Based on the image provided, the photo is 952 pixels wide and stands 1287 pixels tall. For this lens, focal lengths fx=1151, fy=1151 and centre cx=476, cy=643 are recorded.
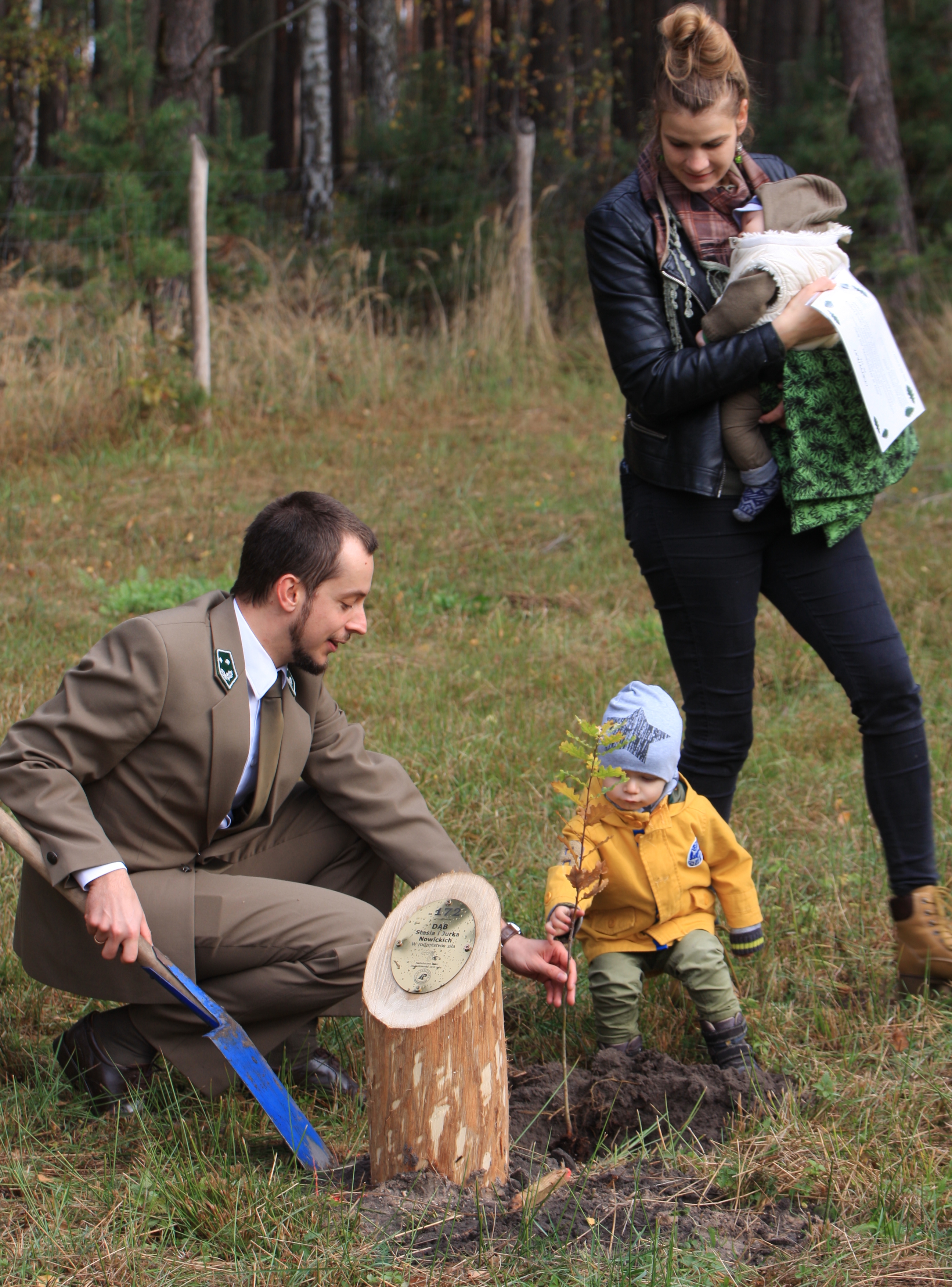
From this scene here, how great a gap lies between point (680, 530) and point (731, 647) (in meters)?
0.31

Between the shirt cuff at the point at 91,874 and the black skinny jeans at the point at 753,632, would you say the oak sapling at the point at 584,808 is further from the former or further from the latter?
the shirt cuff at the point at 91,874

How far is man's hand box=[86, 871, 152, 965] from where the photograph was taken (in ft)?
7.13

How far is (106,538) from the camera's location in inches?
255

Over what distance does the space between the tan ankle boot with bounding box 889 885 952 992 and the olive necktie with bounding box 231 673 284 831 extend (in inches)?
61.8

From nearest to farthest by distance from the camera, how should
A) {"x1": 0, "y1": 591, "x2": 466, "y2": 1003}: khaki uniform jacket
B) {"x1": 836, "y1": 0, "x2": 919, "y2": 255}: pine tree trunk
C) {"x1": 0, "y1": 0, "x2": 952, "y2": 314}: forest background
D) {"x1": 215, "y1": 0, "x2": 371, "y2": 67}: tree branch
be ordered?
1. {"x1": 0, "y1": 591, "x2": 466, "y2": 1003}: khaki uniform jacket
2. {"x1": 0, "y1": 0, "x2": 952, "y2": 314}: forest background
3. {"x1": 215, "y1": 0, "x2": 371, "y2": 67}: tree branch
4. {"x1": 836, "y1": 0, "x2": 919, "y2": 255}: pine tree trunk

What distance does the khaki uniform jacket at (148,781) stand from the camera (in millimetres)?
2289

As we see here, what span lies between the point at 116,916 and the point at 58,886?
137mm

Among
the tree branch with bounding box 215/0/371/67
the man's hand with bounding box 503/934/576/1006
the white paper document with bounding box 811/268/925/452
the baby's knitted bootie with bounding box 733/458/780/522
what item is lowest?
the man's hand with bounding box 503/934/576/1006

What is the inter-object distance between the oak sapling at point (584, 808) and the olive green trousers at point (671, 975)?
5.9 inches

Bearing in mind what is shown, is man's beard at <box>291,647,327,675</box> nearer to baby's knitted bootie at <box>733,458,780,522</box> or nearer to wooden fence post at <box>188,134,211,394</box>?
baby's knitted bootie at <box>733,458,780,522</box>

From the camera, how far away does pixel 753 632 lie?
276 cm

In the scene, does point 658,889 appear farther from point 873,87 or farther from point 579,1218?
point 873,87

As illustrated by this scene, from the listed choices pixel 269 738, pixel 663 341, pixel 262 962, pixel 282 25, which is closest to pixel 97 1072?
pixel 262 962

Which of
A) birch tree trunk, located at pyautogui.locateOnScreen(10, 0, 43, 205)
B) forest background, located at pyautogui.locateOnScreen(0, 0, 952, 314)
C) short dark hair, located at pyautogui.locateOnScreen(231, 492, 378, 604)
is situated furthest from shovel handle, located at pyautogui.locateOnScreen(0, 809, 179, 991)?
birch tree trunk, located at pyautogui.locateOnScreen(10, 0, 43, 205)
